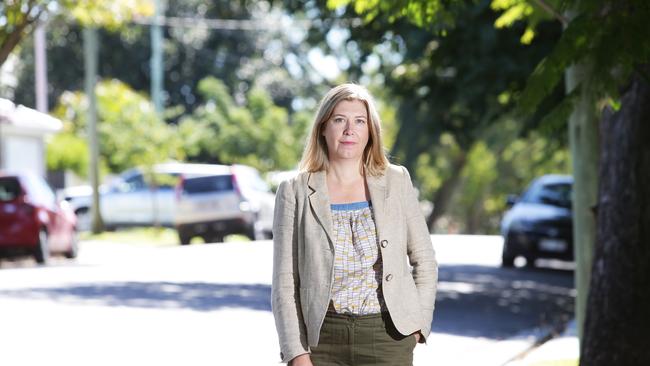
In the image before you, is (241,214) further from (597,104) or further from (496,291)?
(597,104)

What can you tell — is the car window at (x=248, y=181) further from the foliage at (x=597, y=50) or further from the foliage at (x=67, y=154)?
the foliage at (x=597, y=50)

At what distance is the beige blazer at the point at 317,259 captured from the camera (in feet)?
14.0

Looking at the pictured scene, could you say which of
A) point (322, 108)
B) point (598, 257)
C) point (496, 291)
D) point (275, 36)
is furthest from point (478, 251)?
point (275, 36)

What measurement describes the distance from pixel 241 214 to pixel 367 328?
1020 inches

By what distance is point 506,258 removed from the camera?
23516mm

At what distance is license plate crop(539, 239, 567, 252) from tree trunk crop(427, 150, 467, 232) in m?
23.7

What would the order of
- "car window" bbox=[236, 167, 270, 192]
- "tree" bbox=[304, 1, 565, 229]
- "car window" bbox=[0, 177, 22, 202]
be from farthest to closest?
"car window" bbox=[236, 167, 270, 192], "car window" bbox=[0, 177, 22, 202], "tree" bbox=[304, 1, 565, 229]

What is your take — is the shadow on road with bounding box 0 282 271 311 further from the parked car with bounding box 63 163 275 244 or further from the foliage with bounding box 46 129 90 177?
the foliage with bounding box 46 129 90 177

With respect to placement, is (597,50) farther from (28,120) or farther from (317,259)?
(28,120)

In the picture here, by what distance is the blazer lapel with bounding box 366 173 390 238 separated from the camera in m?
4.34

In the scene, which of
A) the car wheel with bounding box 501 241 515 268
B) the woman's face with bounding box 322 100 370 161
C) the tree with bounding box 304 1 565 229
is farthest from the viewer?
the car wheel with bounding box 501 241 515 268

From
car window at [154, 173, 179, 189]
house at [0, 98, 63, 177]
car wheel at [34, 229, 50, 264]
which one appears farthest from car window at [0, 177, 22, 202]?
car window at [154, 173, 179, 189]

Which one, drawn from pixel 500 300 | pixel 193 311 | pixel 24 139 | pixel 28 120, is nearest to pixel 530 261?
pixel 500 300

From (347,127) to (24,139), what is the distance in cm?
3177
